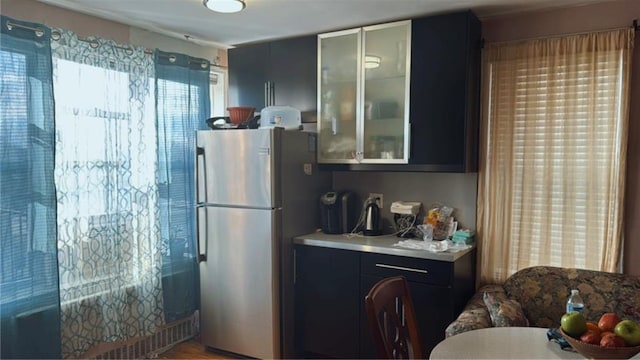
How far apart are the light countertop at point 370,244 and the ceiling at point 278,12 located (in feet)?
4.73

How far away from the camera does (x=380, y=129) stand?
3.06 meters

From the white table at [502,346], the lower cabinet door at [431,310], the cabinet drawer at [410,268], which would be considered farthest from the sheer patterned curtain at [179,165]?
the white table at [502,346]

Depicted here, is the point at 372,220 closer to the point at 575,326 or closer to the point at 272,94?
the point at 272,94

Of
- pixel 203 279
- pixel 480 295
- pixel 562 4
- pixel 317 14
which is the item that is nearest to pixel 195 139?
pixel 203 279

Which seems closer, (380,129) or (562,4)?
(562,4)

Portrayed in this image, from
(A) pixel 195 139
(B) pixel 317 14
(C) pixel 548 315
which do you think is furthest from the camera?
(A) pixel 195 139

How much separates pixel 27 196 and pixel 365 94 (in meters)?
2.11

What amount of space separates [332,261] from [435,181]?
0.91m

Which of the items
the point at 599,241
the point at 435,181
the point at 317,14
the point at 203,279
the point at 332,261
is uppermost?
the point at 317,14

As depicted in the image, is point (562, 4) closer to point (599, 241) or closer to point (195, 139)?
point (599, 241)

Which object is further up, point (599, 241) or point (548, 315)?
point (599, 241)

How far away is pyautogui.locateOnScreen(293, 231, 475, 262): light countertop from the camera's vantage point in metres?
2.65

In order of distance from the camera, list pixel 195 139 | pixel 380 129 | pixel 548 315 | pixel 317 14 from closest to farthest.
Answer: pixel 548 315 < pixel 317 14 < pixel 380 129 < pixel 195 139

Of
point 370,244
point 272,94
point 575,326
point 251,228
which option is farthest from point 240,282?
point 575,326
